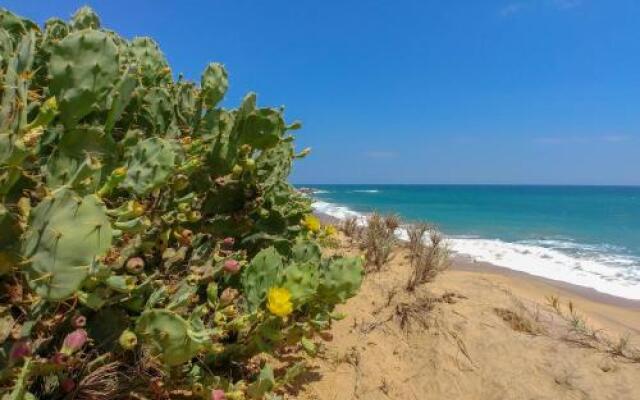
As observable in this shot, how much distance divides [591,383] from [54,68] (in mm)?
2732

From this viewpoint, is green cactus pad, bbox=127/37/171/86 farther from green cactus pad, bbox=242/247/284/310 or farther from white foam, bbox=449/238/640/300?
Answer: white foam, bbox=449/238/640/300

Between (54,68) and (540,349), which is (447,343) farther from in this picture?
(54,68)

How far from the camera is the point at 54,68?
151 centimetres

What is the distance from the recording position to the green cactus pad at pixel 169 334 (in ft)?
4.79

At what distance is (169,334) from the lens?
1.46 m

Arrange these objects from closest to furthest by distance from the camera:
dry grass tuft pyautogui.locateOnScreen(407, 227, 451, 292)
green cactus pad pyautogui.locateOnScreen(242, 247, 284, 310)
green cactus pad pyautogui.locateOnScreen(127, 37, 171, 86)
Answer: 1. green cactus pad pyautogui.locateOnScreen(242, 247, 284, 310)
2. green cactus pad pyautogui.locateOnScreen(127, 37, 171, 86)
3. dry grass tuft pyautogui.locateOnScreen(407, 227, 451, 292)

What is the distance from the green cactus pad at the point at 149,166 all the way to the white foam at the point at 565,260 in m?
4.52

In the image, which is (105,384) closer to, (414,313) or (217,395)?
(217,395)

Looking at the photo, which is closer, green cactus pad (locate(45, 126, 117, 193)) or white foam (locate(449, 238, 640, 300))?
green cactus pad (locate(45, 126, 117, 193))

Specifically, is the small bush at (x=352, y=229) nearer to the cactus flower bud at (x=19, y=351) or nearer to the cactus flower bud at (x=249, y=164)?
the cactus flower bud at (x=249, y=164)

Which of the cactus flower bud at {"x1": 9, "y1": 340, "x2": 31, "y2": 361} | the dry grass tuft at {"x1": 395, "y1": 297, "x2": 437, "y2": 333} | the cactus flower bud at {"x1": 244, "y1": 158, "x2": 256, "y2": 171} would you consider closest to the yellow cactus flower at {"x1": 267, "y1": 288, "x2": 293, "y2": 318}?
the cactus flower bud at {"x1": 244, "y1": 158, "x2": 256, "y2": 171}

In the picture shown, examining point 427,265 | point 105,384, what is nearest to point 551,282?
point 427,265

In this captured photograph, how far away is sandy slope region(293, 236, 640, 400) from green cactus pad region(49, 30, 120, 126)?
5.22 ft

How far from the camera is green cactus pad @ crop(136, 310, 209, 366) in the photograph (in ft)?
4.79
